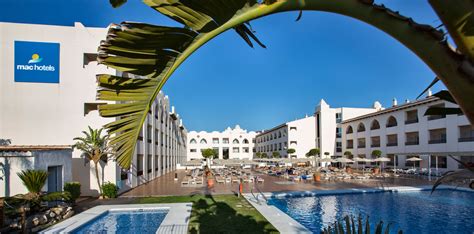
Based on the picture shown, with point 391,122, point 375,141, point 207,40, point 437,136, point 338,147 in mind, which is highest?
point 391,122

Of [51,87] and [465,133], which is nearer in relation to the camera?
[51,87]

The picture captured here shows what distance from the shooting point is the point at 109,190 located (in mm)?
16922

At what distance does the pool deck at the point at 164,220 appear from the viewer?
999 centimetres

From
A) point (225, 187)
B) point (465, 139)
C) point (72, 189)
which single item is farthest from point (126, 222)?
point (465, 139)

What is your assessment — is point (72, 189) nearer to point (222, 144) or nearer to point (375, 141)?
point (375, 141)

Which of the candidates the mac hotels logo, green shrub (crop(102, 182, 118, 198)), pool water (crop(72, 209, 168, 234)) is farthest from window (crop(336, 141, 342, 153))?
the mac hotels logo

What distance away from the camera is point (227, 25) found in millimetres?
1183

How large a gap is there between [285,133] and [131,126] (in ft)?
193

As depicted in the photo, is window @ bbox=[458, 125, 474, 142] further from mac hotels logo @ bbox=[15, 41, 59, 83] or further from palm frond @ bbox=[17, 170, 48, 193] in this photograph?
mac hotels logo @ bbox=[15, 41, 59, 83]

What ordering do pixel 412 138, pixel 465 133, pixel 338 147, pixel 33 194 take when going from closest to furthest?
pixel 33 194 → pixel 465 133 → pixel 412 138 → pixel 338 147

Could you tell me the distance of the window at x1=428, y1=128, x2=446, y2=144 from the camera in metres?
31.6

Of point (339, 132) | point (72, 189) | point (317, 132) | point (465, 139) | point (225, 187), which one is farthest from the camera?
point (317, 132)

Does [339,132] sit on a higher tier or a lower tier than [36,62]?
lower

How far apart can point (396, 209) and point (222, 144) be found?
59672 millimetres
